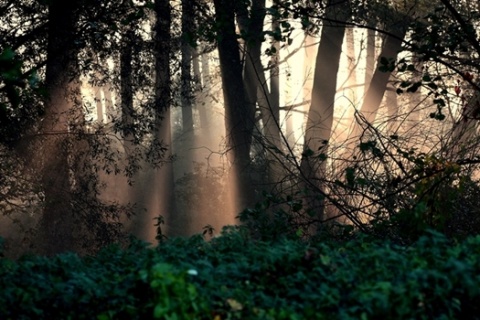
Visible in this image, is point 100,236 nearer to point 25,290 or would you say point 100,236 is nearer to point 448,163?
point 448,163

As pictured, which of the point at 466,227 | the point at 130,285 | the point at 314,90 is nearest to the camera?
the point at 130,285

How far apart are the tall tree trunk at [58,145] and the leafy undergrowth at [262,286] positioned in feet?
37.3

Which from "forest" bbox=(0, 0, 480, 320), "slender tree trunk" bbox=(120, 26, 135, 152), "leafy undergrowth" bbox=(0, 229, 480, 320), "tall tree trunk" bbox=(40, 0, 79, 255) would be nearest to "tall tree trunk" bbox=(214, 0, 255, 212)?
"forest" bbox=(0, 0, 480, 320)

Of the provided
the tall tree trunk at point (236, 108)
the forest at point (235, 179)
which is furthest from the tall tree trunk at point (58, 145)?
the tall tree trunk at point (236, 108)

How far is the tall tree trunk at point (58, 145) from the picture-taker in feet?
57.3

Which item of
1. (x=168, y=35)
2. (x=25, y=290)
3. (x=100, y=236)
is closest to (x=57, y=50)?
(x=168, y=35)

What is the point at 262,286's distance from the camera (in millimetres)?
A: 5496

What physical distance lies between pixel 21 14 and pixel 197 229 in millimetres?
10014

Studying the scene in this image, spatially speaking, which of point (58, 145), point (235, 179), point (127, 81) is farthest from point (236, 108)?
point (58, 145)

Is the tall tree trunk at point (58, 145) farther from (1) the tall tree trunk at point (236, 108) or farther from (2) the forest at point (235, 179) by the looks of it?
(1) the tall tree trunk at point (236, 108)

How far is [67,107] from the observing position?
59.9 ft

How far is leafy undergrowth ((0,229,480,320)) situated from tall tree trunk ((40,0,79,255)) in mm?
11366

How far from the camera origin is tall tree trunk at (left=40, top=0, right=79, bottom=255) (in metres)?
17.5

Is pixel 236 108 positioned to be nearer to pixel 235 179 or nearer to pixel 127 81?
pixel 235 179
